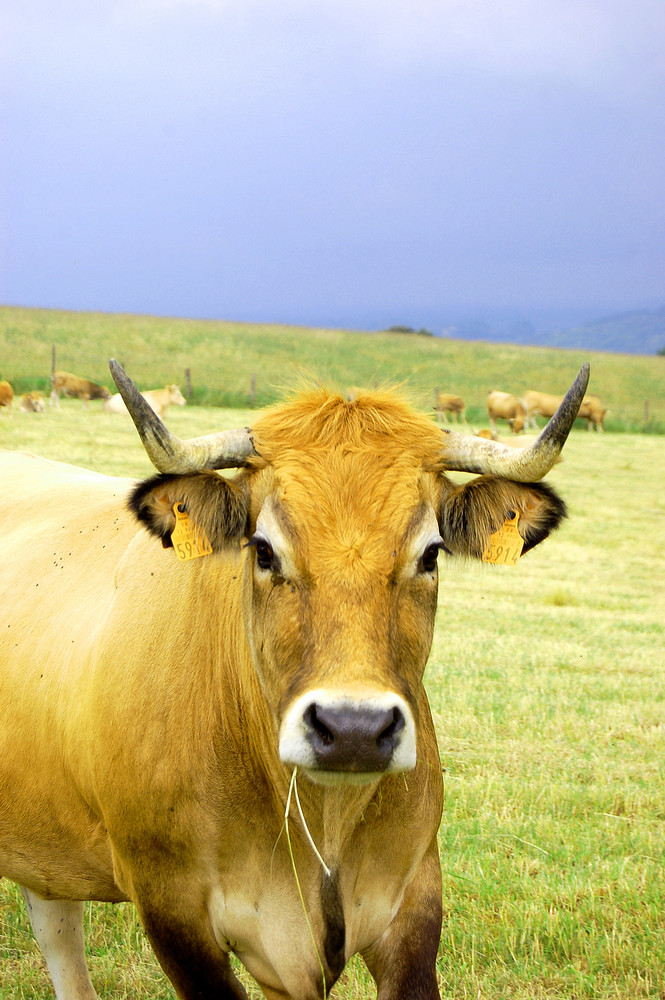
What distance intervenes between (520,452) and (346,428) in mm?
578

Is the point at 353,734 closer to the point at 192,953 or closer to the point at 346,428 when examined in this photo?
the point at 346,428

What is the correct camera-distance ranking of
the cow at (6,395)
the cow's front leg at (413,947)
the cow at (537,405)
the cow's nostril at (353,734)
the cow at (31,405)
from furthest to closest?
the cow at (537,405) < the cow at (31,405) < the cow at (6,395) < the cow's front leg at (413,947) < the cow's nostril at (353,734)

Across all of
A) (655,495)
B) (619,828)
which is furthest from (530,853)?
(655,495)

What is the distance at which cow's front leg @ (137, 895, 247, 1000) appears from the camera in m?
3.35

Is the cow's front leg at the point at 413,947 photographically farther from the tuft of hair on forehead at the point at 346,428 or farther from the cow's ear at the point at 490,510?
the tuft of hair on forehead at the point at 346,428

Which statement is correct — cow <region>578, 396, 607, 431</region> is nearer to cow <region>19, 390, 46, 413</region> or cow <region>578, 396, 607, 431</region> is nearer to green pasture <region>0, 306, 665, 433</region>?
green pasture <region>0, 306, 665, 433</region>

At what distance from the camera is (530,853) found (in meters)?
5.14

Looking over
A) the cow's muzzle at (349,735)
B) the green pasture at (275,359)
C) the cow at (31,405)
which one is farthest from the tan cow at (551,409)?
the cow's muzzle at (349,735)

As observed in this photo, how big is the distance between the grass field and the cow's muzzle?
3.92 feet

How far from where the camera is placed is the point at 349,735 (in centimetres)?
254

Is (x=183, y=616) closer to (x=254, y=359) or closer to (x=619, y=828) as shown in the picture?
(x=619, y=828)

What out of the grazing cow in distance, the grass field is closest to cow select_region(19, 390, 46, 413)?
the grass field

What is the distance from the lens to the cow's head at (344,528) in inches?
104

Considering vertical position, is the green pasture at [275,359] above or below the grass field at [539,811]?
above
